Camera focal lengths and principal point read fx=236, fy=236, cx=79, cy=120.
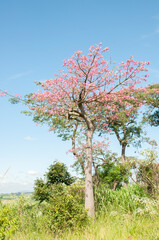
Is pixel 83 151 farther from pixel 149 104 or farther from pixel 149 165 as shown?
pixel 149 104

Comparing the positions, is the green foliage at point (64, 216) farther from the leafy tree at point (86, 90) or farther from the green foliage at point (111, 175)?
the green foliage at point (111, 175)

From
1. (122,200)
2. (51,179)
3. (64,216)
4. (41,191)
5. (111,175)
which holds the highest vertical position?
(111,175)

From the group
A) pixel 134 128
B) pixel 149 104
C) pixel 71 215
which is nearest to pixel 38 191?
pixel 71 215

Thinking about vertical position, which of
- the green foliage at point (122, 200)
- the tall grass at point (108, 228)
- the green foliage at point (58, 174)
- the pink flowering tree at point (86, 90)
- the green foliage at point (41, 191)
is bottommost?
the tall grass at point (108, 228)

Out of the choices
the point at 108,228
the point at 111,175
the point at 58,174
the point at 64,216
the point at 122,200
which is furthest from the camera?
the point at 111,175

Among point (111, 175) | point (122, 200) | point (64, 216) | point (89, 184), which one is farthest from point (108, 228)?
point (111, 175)

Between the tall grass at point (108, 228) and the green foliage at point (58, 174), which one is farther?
the green foliage at point (58, 174)

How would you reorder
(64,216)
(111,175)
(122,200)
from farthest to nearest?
1. (111,175)
2. (122,200)
3. (64,216)

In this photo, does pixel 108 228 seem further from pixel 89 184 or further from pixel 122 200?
pixel 122 200

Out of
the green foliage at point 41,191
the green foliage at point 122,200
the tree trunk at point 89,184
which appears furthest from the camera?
the green foliage at point 41,191

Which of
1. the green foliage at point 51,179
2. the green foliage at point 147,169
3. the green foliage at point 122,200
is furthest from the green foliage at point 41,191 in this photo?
the green foliage at point 147,169

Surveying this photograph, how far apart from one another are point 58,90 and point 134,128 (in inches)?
502

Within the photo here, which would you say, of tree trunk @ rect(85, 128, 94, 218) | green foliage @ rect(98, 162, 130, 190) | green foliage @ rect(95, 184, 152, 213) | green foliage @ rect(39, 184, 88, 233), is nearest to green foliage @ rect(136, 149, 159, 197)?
green foliage @ rect(95, 184, 152, 213)

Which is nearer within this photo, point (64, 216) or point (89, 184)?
point (64, 216)
